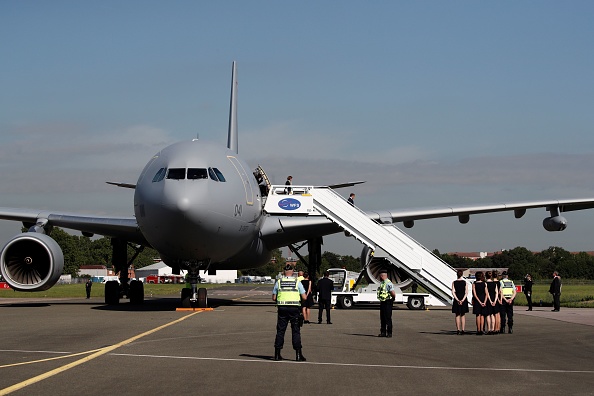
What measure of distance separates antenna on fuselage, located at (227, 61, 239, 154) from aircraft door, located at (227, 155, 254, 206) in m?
10.3

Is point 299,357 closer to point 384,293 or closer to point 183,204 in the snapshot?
point 384,293

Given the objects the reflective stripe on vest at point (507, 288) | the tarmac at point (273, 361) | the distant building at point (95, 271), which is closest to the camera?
the tarmac at point (273, 361)

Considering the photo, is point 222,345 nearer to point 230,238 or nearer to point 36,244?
point 230,238

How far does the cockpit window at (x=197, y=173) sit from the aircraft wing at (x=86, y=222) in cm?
540

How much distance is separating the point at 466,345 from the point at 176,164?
11324 mm

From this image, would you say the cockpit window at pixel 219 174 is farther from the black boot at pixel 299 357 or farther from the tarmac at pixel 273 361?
the black boot at pixel 299 357

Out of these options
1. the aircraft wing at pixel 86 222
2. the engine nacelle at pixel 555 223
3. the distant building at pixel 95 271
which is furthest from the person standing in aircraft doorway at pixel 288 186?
the distant building at pixel 95 271

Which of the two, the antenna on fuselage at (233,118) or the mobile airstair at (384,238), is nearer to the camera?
the mobile airstair at (384,238)

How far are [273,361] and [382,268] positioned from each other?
1943 cm

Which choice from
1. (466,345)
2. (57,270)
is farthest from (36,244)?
(466,345)

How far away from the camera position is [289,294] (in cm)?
1388

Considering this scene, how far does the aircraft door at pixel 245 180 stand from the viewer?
26.8 metres

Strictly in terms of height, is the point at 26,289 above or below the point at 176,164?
below

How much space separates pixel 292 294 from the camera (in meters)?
13.9
